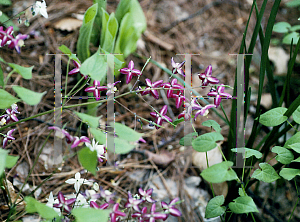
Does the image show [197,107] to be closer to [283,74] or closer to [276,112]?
[276,112]

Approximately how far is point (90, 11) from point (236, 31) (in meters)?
1.05

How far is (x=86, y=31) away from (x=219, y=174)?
27.9 inches

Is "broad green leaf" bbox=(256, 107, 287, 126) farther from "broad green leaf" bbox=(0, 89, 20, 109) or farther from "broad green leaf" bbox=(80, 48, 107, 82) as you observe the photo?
"broad green leaf" bbox=(0, 89, 20, 109)

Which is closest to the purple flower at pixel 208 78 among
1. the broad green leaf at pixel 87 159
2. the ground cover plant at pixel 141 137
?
the ground cover plant at pixel 141 137

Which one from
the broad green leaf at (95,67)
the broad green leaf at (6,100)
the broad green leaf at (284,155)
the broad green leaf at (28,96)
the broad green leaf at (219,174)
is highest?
the broad green leaf at (95,67)

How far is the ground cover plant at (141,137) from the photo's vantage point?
2.13ft

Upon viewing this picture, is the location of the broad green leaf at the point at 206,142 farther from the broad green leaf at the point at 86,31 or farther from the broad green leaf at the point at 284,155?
the broad green leaf at the point at 86,31

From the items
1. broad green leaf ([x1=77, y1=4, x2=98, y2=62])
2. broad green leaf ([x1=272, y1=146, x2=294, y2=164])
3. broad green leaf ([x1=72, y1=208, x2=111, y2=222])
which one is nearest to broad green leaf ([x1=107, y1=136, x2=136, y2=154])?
broad green leaf ([x1=72, y1=208, x2=111, y2=222])

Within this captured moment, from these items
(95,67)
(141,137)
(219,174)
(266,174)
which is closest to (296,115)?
(266,174)

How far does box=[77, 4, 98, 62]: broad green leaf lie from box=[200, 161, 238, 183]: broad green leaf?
0.66 meters

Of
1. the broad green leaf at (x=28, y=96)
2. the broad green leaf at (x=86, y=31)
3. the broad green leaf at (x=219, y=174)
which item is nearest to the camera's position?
the broad green leaf at (x=28, y=96)

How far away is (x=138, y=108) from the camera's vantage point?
1.23 m

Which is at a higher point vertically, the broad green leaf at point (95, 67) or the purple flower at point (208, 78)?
the broad green leaf at point (95, 67)

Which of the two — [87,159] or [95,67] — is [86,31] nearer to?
[95,67]
